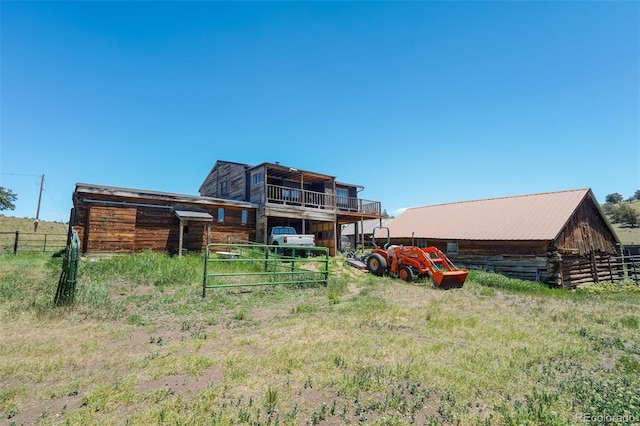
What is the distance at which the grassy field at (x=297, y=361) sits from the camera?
11.4 feet

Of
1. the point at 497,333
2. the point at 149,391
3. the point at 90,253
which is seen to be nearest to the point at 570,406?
the point at 497,333

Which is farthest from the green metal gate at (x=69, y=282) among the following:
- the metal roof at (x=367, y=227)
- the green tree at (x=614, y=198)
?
the green tree at (x=614, y=198)

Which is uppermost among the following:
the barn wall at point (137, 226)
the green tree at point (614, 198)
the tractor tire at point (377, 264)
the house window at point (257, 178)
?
the green tree at point (614, 198)

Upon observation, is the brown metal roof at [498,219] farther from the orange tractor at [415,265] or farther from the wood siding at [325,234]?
the orange tractor at [415,265]

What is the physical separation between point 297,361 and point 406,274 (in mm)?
10387

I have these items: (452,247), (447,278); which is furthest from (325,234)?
(447,278)

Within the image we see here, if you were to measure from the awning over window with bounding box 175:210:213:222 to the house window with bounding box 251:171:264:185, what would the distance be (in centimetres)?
456

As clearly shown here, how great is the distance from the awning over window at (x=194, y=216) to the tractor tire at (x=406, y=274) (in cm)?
1127

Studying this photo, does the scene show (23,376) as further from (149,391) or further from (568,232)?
(568,232)

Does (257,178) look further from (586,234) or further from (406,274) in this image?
(586,234)

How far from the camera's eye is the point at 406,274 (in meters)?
14.2

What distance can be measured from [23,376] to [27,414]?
3.83 ft

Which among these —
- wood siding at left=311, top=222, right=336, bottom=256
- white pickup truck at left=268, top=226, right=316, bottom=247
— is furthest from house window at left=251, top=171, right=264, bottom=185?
wood siding at left=311, top=222, right=336, bottom=256

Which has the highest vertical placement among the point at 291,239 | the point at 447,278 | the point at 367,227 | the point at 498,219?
the point at 367,227
